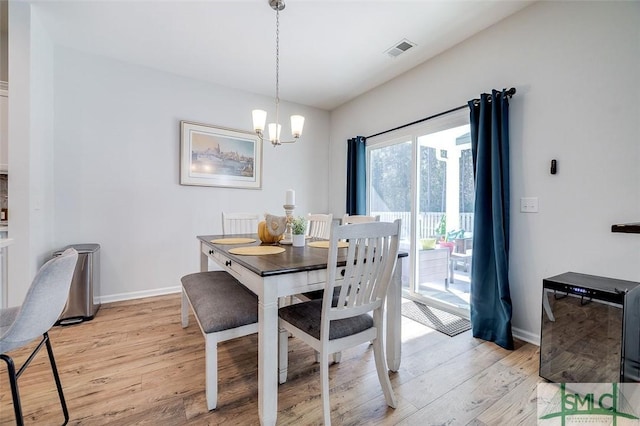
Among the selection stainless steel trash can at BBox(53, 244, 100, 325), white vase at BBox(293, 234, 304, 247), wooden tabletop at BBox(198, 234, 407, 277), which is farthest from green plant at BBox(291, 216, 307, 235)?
stainless steel trash can at BBox(53, 244, 100, 325)

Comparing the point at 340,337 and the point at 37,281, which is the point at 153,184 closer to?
the point at 37,281

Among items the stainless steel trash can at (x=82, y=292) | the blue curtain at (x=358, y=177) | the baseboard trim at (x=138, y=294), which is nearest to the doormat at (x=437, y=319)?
the blue curtain at (x=358, y=177)

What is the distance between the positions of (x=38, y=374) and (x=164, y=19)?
275cm

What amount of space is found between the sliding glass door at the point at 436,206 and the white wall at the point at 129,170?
2075 mm

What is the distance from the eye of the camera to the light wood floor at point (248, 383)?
4.58 feet

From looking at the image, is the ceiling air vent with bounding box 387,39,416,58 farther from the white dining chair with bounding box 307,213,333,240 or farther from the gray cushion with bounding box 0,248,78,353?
the gray cushion with bounding box 0,248,78,353

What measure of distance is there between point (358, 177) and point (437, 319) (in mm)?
1994

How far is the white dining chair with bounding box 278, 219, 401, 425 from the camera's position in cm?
127

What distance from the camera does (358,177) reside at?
3797 mm

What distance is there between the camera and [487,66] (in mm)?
2436

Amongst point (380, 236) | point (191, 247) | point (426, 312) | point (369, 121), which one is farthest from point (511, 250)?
point (191, 247)

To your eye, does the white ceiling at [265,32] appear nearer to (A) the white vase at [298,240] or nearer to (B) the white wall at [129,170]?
(B) the white wall at [129,170]
